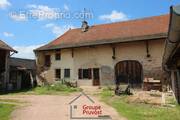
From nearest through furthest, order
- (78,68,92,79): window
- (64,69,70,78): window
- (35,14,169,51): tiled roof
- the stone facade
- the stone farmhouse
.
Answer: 1. the stone facade
2. the stone farmhouse
3. (35,14,169,51): tiled roof
4. (78,68,92,79): window
5. (64,69,70,78): window

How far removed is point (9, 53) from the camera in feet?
84.0

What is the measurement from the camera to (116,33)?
24.9 m

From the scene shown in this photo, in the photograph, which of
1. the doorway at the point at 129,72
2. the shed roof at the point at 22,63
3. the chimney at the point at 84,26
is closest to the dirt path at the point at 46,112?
the doorway at the point at 129,72

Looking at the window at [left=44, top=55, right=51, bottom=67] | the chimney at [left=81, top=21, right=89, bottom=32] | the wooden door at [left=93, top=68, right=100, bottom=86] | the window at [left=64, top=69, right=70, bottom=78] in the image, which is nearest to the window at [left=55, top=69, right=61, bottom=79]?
the window at [left=64, top=69, right=70, bottom=78]

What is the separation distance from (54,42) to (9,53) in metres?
5.05

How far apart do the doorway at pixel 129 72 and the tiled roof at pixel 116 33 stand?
84.8 inches

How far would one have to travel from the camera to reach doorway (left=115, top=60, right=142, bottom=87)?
22047 mm

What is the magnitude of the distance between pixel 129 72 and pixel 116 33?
14.7ft

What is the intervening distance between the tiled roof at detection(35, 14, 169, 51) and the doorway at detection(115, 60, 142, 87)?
2154 millimetres

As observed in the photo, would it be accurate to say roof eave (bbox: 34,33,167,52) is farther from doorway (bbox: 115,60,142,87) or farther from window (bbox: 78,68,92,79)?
window (bbox: 78,68,92,79)

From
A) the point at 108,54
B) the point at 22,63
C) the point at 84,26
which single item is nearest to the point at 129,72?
the point at 108,54

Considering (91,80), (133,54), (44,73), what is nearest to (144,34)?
(133,54)

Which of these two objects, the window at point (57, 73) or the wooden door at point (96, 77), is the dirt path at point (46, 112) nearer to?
the wooden door at point (96, 77)

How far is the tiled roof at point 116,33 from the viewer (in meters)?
22.3
